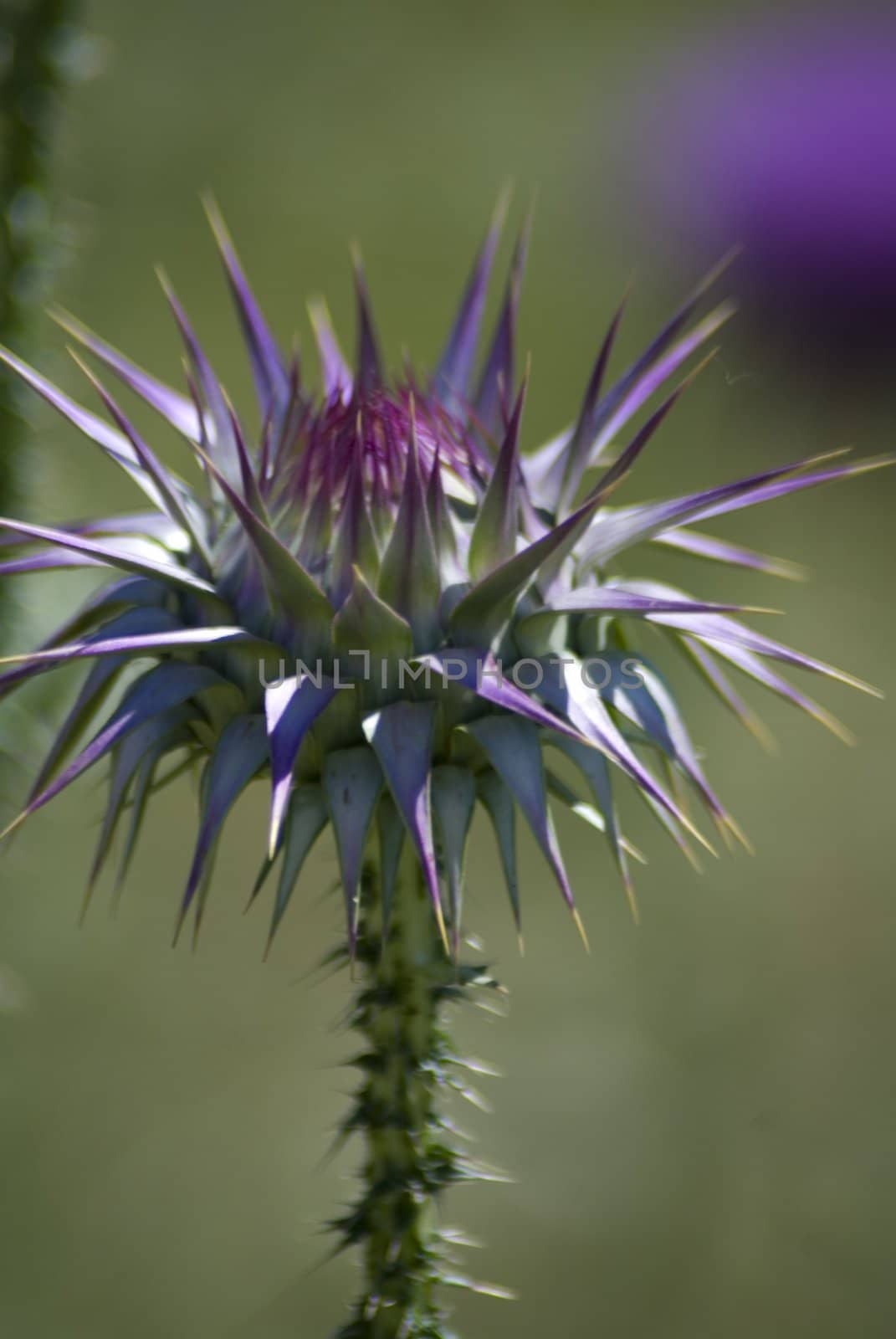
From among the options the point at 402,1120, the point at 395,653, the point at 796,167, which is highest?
the point at 796,167

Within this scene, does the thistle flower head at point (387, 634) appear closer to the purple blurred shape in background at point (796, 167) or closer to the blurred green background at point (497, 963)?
the blurred green background at point (497, 963)

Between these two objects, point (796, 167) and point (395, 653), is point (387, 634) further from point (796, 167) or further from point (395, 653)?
point (796, 167)

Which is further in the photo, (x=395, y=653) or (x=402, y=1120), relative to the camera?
(x=402, y=1120)

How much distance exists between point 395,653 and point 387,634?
0.03 m

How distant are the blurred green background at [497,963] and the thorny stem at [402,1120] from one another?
0.47 m

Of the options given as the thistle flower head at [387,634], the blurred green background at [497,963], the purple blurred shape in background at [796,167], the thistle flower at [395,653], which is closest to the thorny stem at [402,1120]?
the thistle flower at [395,653]

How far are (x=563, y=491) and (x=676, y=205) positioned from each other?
4.97 metres

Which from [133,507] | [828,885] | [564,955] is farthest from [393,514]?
[133,507]

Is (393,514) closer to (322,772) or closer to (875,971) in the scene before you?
(322,772)

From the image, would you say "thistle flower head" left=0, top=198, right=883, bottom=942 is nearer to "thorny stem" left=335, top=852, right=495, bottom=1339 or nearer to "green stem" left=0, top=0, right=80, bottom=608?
"thorny stem" left=335, top=852, right=495, bottom=1339

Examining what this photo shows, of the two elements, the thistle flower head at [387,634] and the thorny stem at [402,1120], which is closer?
the thistle flower head at [387,634]

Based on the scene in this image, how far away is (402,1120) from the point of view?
1.62 meters

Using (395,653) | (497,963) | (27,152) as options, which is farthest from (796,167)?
(395,653)

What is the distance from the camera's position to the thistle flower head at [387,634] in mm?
1338
